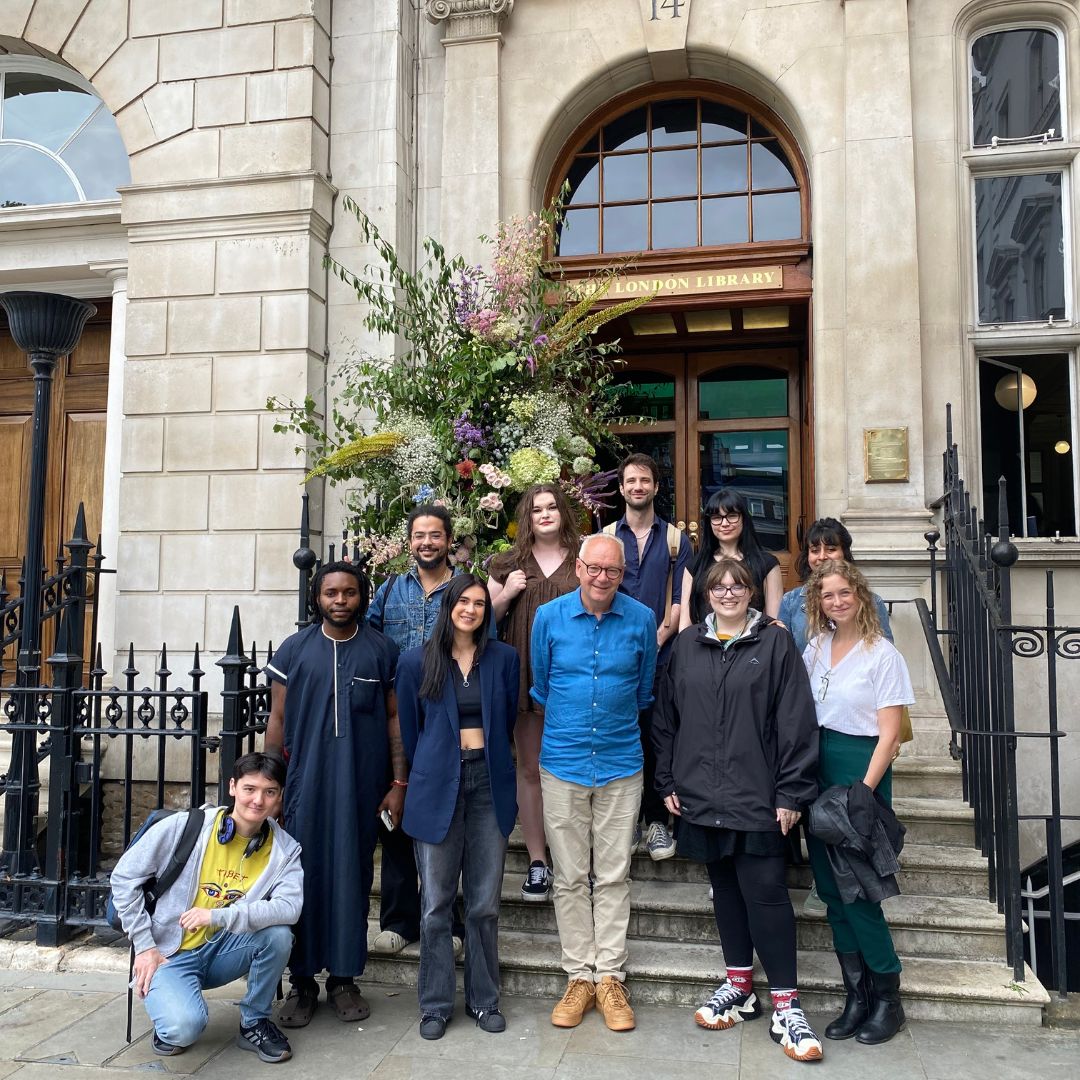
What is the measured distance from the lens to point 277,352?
7629 mm

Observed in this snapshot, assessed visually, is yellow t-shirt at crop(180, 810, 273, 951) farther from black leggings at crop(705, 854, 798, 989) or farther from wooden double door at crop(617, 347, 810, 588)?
wooden double door at crop(617, 347, 810, 588)

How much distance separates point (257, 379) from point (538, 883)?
4552 mm

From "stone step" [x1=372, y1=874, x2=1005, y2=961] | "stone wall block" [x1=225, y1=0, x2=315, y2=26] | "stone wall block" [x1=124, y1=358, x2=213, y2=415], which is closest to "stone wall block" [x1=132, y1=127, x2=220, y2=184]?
"stone wall block" [x1=225, y1=0, x2=315, y2=26]

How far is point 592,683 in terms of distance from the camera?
4355mm

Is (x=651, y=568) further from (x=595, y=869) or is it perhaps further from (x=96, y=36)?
(x=96, y=36)

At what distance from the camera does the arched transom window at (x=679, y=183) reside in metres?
7.95

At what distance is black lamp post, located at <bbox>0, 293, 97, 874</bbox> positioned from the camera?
19.0ft

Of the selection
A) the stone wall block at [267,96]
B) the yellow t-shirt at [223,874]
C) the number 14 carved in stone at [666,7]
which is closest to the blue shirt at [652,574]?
the yellow t-shirt at [223,874]

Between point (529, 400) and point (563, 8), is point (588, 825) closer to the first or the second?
point (529, 400)

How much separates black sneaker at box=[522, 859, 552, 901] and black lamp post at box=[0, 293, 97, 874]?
3.00 m

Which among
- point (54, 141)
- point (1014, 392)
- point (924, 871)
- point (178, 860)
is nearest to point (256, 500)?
point (178, 860)

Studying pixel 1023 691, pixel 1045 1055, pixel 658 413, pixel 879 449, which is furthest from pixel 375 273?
pixel 1045 1055

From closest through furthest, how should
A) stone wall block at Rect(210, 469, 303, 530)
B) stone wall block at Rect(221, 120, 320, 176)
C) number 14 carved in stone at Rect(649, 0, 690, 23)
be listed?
1. stone wall block at Rect(210, 469, 303, 530)
2. number 14 carved in stone at Rect(649, 0, 690, 23)
3. stone wall block at Rect(221, 120, 320, 176)

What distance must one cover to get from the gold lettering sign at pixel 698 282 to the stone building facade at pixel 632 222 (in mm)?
24
